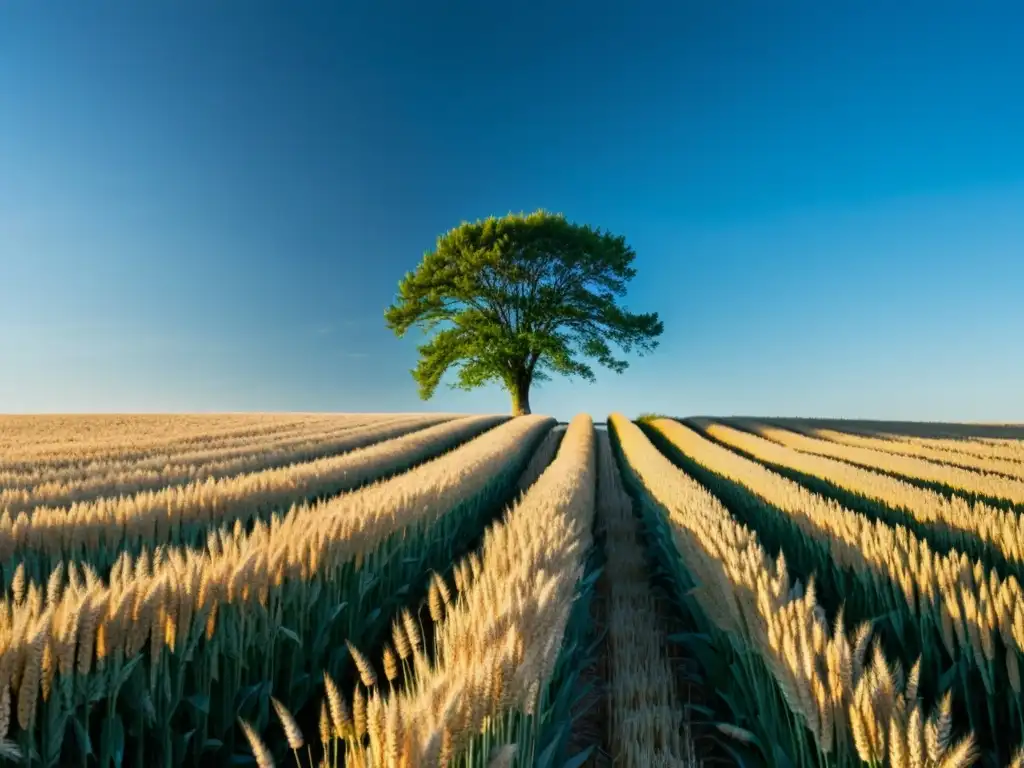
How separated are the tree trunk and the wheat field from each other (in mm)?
27207

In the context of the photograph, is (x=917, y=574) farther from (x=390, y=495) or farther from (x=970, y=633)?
(x=390, y=495)

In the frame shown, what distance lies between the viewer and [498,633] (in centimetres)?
202

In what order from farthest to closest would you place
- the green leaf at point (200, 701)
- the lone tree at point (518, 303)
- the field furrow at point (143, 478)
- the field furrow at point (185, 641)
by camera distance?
the lone tree at point (518, 303) → the field furrow at point (143, 478) → the green leaf at point (200, 701) → the field furrow at point (185, 641)

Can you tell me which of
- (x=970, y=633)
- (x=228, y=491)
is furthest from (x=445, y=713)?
(x=228, y=491)

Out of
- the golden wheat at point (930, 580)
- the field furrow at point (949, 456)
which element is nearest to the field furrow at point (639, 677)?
the golden wheat at point (930, 580)

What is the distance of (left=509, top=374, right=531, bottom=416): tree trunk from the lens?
1339 inches

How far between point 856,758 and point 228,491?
211 inches

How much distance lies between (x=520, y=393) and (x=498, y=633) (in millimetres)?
32147

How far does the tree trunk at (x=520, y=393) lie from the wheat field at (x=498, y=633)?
89.3ft

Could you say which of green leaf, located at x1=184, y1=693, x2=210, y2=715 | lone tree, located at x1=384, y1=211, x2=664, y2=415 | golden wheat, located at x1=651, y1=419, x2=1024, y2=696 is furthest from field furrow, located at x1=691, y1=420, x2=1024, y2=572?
lone tree, located at x1=384, y1=211, x2=664, y2=415

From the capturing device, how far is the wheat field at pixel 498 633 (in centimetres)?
174

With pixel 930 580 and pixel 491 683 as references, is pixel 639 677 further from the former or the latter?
pixel 491 683

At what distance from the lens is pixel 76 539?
13.5 feet

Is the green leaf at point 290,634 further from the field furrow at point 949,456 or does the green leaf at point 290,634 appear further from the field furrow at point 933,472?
the field furrow at point 949,456
